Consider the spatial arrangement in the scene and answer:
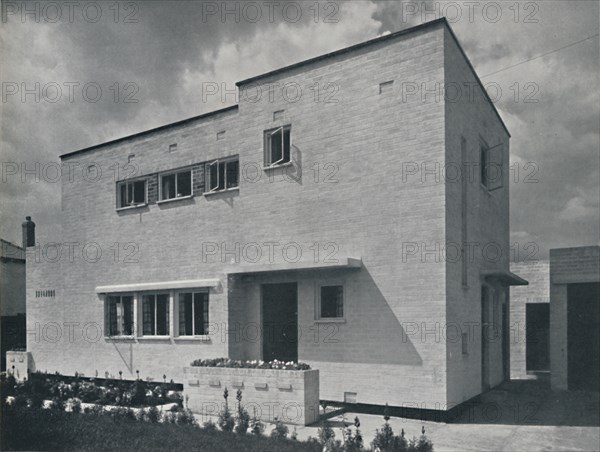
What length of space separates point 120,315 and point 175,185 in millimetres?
4822

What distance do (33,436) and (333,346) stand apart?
266 inches

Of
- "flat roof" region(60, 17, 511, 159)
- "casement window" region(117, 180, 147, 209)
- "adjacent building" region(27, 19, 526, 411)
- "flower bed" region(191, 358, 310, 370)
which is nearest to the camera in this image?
"flower bed" region(191, 358, 310, 370)

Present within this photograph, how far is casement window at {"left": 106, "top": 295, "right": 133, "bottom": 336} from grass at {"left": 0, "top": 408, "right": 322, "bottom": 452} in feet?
21.2

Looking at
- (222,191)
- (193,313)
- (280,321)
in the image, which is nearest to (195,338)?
(193,313)

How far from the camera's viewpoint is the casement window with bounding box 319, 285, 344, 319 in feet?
45.7

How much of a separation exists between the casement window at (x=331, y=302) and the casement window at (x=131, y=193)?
7889 mm

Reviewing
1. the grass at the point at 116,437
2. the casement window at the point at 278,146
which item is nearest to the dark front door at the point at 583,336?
the casement window at the point at 278,146

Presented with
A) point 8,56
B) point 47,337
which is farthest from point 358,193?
point 47,337

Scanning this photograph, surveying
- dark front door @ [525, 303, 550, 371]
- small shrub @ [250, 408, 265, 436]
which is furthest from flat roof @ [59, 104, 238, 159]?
dark front door @ [525, 303, 550, 371]

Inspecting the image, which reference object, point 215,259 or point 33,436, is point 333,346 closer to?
point 215,259

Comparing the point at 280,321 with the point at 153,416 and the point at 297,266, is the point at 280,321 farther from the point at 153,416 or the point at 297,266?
the point at 153,416

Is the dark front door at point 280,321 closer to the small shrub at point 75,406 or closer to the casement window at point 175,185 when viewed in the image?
the casement window at point 175,185

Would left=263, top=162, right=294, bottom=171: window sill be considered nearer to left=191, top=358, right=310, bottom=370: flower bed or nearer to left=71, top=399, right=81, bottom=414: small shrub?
left=191, top=358, right=310, bottom=370: flower bed

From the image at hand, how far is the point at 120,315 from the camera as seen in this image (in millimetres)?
18859
